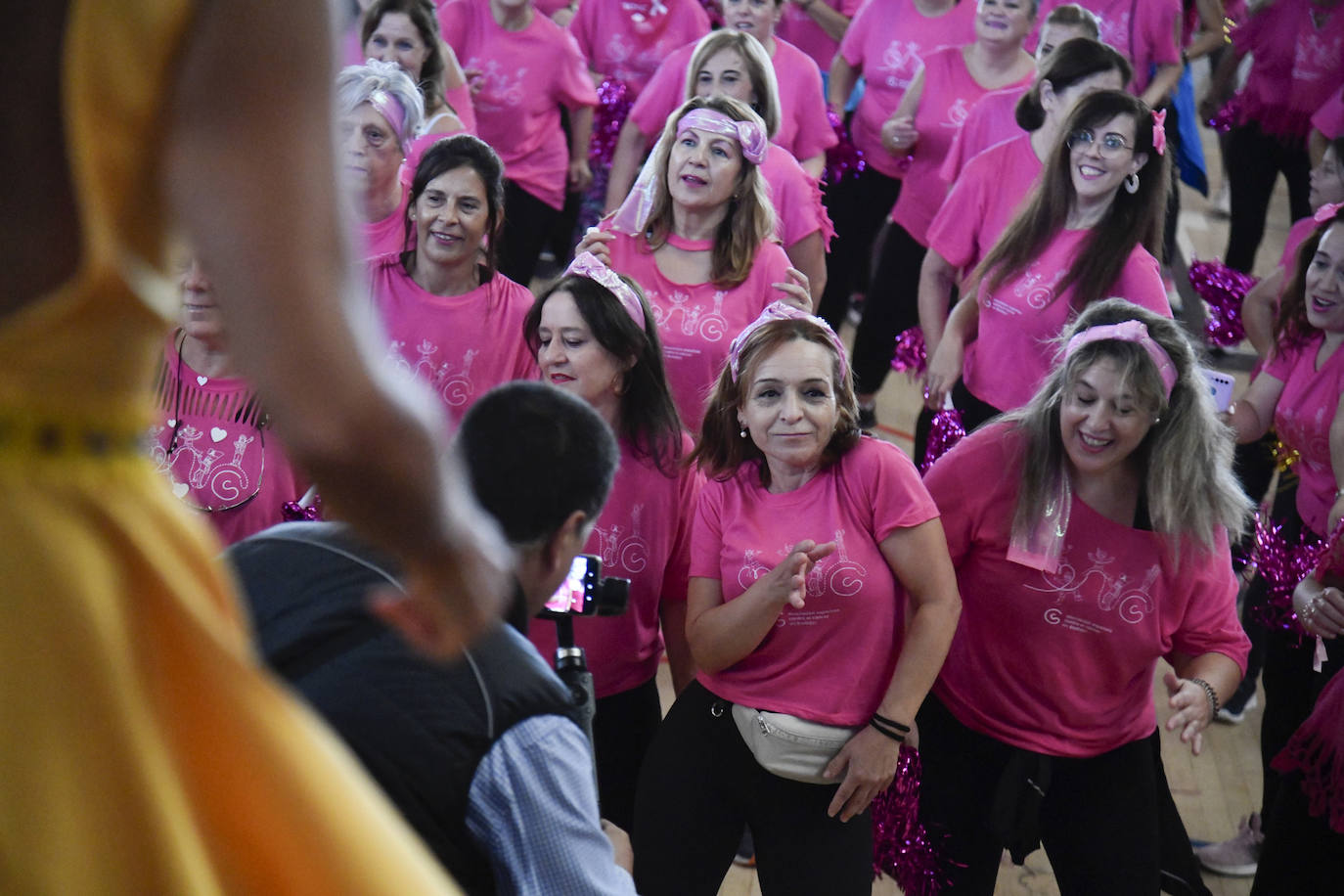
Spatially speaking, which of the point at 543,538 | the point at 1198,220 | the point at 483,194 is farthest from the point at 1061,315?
the point at 1198,220

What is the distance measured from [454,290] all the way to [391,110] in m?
0.78

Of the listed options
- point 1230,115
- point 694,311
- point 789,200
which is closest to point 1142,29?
point 1230,115

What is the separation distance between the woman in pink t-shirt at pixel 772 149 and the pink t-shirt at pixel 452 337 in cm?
128

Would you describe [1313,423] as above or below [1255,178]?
below

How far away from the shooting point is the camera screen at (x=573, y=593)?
2.09 meters

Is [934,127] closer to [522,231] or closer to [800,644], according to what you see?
Result: [522,231]

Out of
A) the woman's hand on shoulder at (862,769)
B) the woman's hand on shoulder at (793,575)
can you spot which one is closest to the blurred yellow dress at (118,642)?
the woman's hand on shoulder at (793,575)

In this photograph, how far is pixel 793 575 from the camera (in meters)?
2.77

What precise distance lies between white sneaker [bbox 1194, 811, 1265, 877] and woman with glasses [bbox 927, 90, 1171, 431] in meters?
1.28

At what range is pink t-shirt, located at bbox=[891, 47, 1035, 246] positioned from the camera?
5652mm

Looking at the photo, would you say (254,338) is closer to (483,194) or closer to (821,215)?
(483,194)

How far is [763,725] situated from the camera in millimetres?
2889

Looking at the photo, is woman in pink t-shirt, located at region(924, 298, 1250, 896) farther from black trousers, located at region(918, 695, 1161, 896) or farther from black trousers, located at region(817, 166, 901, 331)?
black trousers, located at region(817, 166, 901, 331)

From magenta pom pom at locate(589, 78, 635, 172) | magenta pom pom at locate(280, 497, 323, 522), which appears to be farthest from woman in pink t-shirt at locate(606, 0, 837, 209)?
magenta pom pom at locate(280, 497, 323, 522)
